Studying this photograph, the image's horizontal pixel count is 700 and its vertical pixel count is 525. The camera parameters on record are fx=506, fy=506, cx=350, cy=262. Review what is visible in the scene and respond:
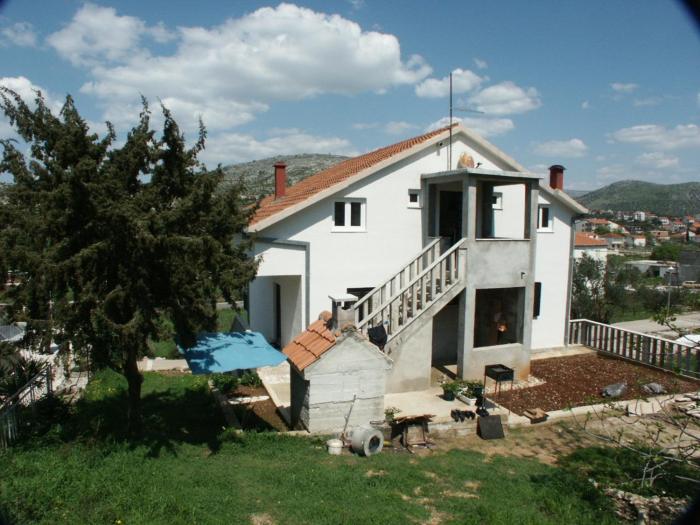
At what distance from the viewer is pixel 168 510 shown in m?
6.65

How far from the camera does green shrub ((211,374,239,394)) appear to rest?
46.4 feet

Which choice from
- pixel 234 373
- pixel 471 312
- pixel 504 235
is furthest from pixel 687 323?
pixel 234 373

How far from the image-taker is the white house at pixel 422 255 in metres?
14.3

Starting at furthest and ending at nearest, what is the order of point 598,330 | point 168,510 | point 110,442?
point 598,330 → point 110,442 → point 168,510

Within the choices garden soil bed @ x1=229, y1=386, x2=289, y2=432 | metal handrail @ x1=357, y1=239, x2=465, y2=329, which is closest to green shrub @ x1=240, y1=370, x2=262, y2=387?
garden soil bed @ x1=229, y1=386, x2=289, y2=432

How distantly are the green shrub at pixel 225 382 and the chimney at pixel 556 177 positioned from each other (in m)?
14.3

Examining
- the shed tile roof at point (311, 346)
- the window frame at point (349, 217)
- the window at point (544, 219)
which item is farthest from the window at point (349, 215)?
the window at point (544, 219)

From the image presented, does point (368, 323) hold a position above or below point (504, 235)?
below

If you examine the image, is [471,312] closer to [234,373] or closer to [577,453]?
[577,453]

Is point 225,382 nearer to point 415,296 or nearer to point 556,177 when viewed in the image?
point 415,296

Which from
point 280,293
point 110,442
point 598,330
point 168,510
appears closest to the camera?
point 168,510

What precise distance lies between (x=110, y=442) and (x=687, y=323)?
42.2 meters

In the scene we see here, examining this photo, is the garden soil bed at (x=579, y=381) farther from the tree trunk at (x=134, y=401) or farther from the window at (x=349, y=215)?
the tree trunk at (x=134, y=401)

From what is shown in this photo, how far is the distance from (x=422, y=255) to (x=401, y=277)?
3.15 ft
